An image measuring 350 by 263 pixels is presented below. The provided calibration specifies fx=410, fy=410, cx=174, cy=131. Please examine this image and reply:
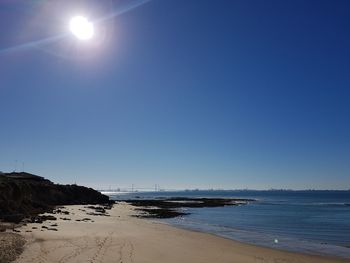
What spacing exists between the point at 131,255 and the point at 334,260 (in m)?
12.9

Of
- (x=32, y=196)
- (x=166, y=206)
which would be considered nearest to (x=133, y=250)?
(x=32, y=196)

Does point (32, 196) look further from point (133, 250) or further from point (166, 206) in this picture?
point (166, 206)

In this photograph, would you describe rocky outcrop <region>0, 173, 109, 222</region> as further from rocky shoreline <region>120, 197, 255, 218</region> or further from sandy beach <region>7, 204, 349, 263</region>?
rocky shoreline <region>120, 197, 255, 218</region>

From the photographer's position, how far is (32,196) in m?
57.2

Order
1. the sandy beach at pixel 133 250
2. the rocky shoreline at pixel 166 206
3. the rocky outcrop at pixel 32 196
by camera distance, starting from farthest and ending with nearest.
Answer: the rocky shoreline at pixel 166 206 < the rocky outcrop at pixel 32 196 < the sandy beach at pixel 133 250

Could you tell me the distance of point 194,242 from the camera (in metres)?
30.6

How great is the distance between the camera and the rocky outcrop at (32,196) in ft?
120

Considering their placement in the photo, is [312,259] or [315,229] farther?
[315,229]

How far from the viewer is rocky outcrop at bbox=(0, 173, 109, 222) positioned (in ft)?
120

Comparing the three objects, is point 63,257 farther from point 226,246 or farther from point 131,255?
point 226,246

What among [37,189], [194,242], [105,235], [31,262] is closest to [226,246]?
[194,242]

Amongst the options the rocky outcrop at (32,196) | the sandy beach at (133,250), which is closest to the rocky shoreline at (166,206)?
the rocky outcrop at (32,196)

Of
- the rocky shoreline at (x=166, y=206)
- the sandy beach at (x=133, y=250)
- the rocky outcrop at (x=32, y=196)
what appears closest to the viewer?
the sandy beach at (x=133, y=250)

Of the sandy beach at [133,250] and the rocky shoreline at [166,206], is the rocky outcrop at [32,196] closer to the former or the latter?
the sandy beach at [133,250]
